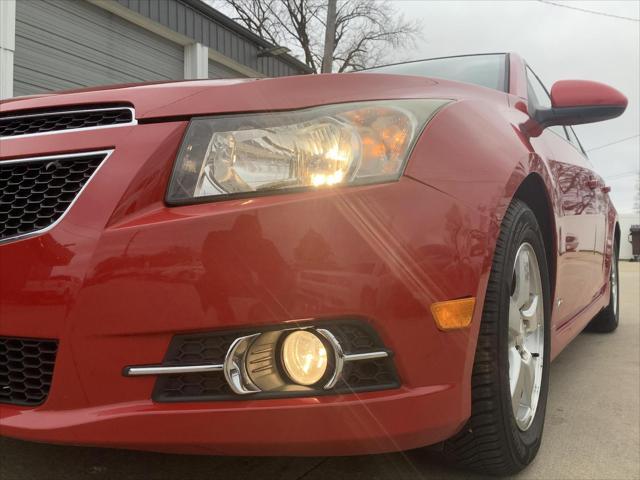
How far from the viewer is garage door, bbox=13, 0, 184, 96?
6.89m

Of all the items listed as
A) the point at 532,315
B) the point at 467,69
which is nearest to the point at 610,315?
the point at 467,69

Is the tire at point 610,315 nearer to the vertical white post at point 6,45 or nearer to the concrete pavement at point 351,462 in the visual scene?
the concrete pavement at point 351,462

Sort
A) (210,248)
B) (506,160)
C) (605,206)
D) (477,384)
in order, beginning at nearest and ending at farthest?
1. (210,248)
2. (477,384)
3. (506,160)
4. (605,206)

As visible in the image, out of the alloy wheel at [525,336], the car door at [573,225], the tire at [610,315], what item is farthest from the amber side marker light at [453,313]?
the tire at [610,315]

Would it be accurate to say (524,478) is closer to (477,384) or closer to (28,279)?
(477,384)

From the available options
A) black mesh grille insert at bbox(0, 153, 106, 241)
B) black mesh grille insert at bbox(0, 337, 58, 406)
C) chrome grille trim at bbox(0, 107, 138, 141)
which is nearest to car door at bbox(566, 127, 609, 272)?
chrome grille trim at bbox(0, 107, 138, 141)

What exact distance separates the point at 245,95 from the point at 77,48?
7313 mm

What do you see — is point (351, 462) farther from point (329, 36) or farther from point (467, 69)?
point (329, 36)

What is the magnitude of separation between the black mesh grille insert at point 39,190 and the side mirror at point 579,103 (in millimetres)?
1584

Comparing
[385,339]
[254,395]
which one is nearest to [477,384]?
[385,339]

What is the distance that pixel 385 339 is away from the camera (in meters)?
1.20

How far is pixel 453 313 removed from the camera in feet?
4.15

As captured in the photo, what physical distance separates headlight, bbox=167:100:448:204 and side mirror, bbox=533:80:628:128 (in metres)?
0.97

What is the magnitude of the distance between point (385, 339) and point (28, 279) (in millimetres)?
776
